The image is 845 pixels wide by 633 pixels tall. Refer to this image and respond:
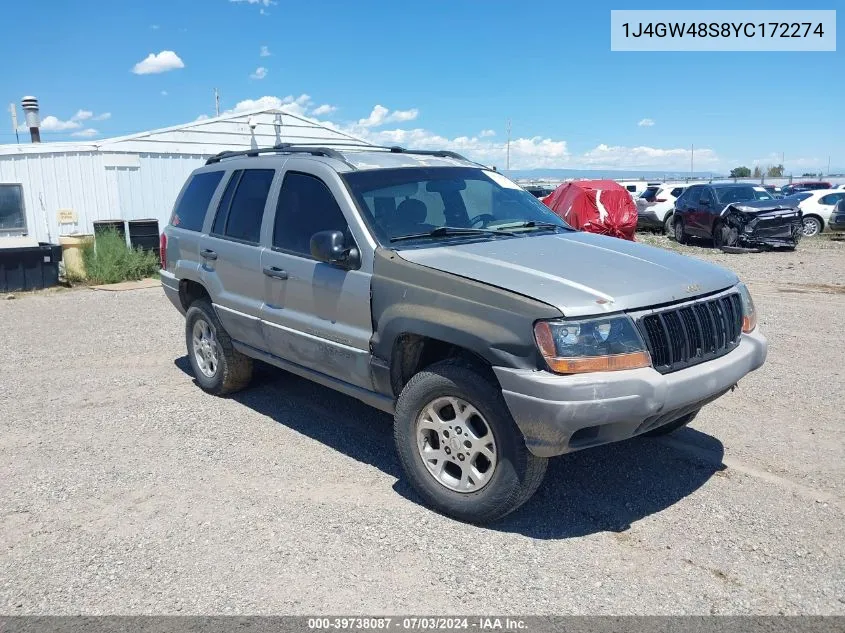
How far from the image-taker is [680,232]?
2028 cm

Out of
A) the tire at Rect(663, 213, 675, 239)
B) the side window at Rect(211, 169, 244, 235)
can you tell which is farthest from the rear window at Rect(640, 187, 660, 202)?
the side window at Rect(211, 169, 244, 235)

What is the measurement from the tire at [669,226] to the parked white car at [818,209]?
3592 mm

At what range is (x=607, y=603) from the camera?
3.25m

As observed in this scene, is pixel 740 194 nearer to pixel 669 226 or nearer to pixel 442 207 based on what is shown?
pixel 669 226

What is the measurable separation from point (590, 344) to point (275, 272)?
2.48 meters

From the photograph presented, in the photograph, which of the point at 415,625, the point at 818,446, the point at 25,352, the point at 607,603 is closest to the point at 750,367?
the point at 818,446

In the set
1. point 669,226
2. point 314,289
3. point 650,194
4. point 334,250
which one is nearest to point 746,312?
point 334,250

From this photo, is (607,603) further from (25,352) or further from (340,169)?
(25,352)

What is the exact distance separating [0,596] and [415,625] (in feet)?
6.37

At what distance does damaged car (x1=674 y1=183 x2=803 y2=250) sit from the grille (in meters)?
14.9

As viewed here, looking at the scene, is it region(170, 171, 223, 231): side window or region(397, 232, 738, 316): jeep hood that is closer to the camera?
region(397, 232, 738, 316): jeep hood

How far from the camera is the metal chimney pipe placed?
1733 centimetres

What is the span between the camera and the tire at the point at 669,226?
68.9 ft

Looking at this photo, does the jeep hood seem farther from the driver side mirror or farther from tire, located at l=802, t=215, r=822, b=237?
tire, located at l=802, t=215, r=822, b=237
